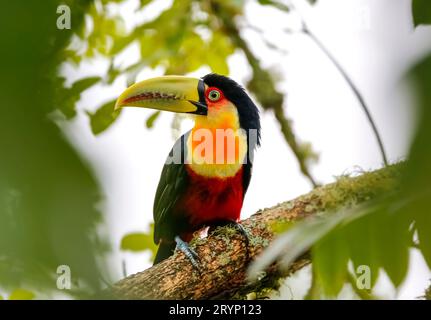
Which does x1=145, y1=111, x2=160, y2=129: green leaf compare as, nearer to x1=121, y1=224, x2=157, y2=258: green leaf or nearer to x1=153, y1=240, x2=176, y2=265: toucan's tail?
x1=121, y1=224, x2=157, y2=258: green leaf

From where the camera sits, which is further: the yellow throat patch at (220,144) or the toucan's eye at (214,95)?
the toucan's eye at (214,95)

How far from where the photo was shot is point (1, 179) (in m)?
0.23

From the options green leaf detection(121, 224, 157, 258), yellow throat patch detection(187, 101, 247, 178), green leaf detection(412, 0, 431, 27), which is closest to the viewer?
green leaf detection(412, 0, 431, 27)

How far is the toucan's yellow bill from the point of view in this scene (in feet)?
7.63

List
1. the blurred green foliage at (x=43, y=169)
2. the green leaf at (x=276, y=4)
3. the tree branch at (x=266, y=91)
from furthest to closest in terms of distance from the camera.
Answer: the tree branch at (x=266, y=91)
the green leaf at (x=276, y=4)
the blurred green foliage at (x=43, y=169)

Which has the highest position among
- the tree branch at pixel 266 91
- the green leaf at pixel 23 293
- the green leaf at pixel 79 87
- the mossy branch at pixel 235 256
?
the tree branch at pixel 266 91

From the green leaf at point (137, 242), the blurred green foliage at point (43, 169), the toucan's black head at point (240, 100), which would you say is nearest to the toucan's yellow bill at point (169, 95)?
the toucan's black head at point (240, 100)

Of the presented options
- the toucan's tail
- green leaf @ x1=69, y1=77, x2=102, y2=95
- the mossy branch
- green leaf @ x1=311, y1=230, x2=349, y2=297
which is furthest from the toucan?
green leaf @ x1=69, y1=77, x2=102, y2=95

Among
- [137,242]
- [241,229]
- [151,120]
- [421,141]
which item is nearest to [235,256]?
[241,229]

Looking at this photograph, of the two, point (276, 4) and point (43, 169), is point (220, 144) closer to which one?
point (276, 4)

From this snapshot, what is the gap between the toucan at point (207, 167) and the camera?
2773 millimetres

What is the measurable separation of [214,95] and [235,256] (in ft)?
2.91

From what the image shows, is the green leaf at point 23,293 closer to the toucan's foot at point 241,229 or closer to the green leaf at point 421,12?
the green leaf at point 421,12
